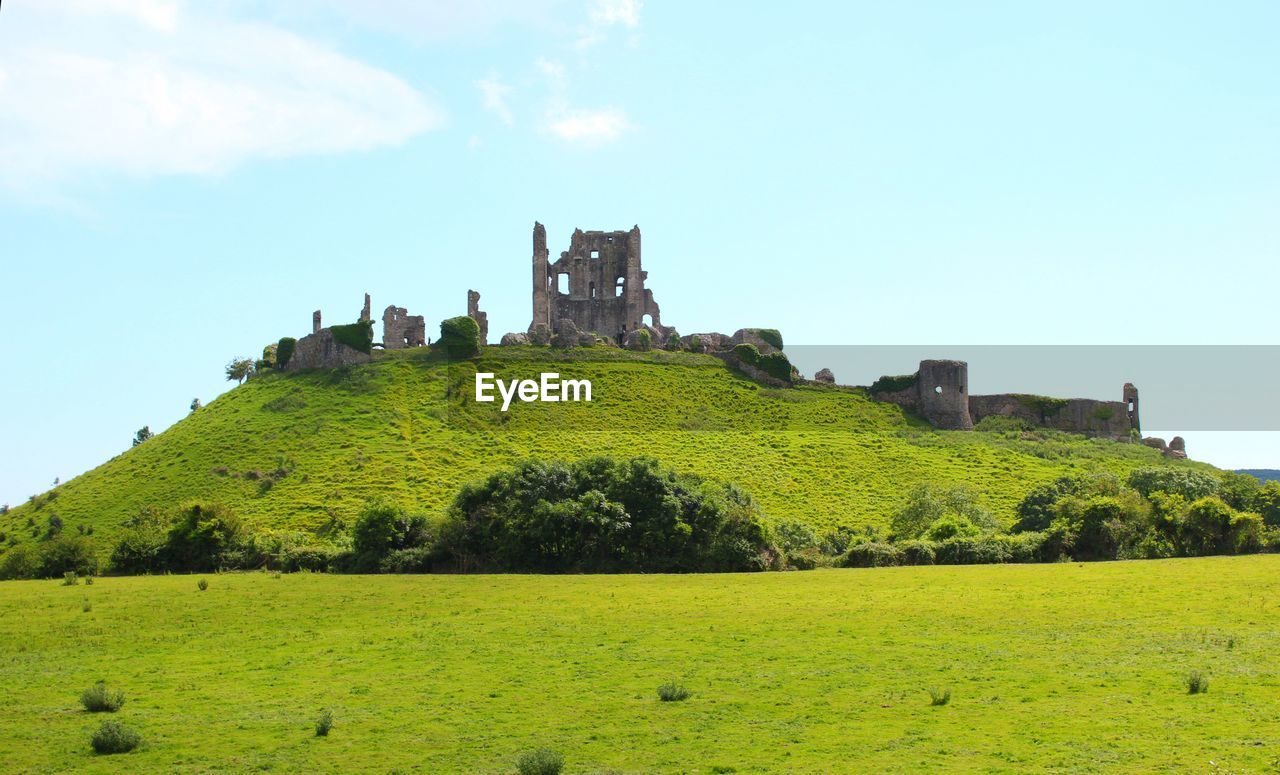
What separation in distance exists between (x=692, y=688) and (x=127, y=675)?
47.1ft

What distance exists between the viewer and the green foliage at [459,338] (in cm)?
9212

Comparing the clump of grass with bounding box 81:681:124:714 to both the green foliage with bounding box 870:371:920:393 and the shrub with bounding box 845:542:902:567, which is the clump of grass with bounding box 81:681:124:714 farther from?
the green foliage with bounding box 870:371:920:393

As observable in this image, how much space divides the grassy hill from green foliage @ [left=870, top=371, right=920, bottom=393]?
2362 millimetres

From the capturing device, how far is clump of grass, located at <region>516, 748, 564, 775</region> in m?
22.0

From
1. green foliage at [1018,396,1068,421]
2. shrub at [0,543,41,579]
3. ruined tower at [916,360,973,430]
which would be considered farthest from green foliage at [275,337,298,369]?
green foliage at [1018,396,1068,421]

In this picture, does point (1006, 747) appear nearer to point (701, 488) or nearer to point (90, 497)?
point (701, 488)

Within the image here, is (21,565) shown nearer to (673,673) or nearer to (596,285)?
(673,673)

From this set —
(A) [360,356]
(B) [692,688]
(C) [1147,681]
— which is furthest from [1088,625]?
(A) [360,356]

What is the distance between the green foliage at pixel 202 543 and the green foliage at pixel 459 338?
33396mm

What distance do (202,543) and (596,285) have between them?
54.9m

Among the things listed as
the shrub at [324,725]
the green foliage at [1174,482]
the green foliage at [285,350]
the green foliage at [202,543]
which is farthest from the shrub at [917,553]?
the green foliage at [285,350]

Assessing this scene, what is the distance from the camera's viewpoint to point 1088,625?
36.3m

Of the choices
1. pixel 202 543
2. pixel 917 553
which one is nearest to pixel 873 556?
pixel 917 553

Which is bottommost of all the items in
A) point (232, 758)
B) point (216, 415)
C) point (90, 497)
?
point (232, 758)
